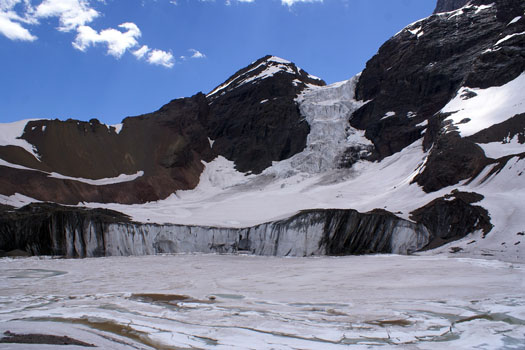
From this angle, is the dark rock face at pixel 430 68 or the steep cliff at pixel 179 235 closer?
the steep cliff at pixel 179 235

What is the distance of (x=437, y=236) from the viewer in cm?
3347

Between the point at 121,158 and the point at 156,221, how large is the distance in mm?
34557

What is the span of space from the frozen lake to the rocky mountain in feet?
38.1

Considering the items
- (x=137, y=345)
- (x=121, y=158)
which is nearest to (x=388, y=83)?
(x=121, y=158)

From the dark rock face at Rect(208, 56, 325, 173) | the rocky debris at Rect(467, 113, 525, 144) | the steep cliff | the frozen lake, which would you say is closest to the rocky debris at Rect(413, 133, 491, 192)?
the rocky debris at Rect(467, 113, 525, 144)

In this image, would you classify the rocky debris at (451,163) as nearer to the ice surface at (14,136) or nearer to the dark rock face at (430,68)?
the dark rock face at (430,68)

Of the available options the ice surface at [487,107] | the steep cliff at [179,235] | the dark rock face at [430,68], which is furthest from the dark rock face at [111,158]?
the ice surface at [487,107]

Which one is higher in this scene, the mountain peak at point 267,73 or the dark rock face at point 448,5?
the dark rock face at point 448,5

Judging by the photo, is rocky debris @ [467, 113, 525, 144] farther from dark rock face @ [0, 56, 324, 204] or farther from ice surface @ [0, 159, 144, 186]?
ice surface @ [0, 159, 144, 186]

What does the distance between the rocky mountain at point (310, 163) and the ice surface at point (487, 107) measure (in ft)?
0.74

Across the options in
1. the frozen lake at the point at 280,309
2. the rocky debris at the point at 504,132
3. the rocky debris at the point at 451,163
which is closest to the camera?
the frozen lake at the point at 280,309

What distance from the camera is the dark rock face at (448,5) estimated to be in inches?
4929

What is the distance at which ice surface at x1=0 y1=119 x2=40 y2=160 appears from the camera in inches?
2410

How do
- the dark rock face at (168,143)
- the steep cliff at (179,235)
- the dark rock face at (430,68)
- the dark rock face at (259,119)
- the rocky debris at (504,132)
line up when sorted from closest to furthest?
1. the steep cliff at (179,235)
2. the rocky debris at (504,132)
3. the dark rock face at (430,68)
4. the dark rock face at (168,143)
5. the dark rock face at (259,119)
